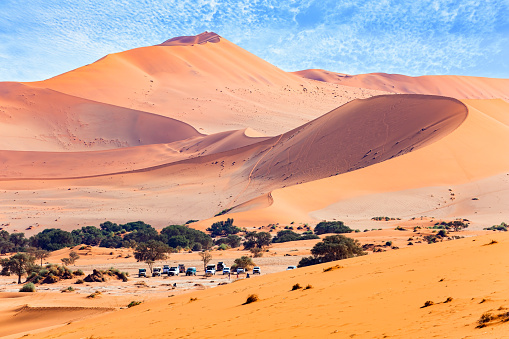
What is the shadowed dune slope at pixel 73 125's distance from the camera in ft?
369

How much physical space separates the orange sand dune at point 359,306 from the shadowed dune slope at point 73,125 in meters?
102

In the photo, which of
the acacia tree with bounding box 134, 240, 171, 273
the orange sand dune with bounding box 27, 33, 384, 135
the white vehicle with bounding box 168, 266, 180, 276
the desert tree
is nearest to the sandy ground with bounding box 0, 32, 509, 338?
the orange sand dune with bounding box 27, 33, 384, 135

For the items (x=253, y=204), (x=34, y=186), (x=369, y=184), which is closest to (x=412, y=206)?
(x=369, y=184)

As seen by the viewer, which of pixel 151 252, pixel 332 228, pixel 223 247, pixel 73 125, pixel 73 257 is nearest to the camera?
pixel 151 252

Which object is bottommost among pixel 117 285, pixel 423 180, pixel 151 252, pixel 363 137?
pixel 117 285

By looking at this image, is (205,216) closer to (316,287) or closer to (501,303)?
(316,287)

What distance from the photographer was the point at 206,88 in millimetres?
146250

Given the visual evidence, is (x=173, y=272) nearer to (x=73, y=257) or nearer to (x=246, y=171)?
(x=73, y=257)

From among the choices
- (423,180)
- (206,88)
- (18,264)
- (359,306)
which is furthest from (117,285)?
(206,88)

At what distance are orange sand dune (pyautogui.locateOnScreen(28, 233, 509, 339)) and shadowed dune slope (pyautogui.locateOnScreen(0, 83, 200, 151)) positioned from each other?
4035 inches

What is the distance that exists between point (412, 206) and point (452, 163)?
34.9ft

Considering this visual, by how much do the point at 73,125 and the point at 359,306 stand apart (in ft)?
392

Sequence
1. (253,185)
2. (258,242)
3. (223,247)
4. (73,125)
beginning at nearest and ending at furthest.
Answer: 1. (258,242)
2. (223,247)
3. (253,185)
4. (73,125)

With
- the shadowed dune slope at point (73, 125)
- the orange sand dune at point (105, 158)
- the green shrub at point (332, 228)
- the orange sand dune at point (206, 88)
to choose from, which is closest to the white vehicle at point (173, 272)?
the green shrub at point (332, 228)
